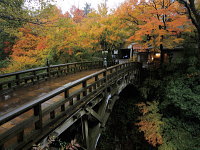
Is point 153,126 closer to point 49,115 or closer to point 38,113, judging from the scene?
point 49,115

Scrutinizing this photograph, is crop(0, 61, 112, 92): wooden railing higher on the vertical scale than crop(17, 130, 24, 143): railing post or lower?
higher

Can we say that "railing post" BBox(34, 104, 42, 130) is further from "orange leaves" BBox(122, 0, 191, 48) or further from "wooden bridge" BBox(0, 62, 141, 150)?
"orange leaves" BBox(122, 0, 191, 48)

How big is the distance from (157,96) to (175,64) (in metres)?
3.26

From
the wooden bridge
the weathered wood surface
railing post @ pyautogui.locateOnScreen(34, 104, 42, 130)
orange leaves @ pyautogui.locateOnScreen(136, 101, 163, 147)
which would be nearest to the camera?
the wooden bridge

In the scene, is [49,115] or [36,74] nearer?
[49,115]

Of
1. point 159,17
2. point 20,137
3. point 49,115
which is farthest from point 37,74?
point 159,17

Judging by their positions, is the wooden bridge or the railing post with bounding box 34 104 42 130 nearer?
the wooden bridge

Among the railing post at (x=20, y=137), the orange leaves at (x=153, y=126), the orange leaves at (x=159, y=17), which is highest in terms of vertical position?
the orange leaves at (x=159, y=17)

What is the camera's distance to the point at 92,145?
4.66 m

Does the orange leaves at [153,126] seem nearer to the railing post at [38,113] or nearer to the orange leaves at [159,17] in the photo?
the orange leaves at [159,17]

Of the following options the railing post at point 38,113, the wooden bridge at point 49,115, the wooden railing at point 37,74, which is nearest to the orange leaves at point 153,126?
the wooden bridge at point 49,115

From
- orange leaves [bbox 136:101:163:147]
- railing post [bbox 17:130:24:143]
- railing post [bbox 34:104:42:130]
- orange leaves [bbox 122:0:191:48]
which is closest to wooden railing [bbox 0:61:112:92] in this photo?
railing post [bbox 34:104:42:130]

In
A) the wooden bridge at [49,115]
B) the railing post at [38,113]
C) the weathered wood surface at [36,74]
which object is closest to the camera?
the wooden bridge at [49,115]

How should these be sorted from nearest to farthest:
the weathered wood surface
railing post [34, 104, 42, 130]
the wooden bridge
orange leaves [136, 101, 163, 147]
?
the wooden bridge, railing post [34, 104, 42, 130], the weathered wood surface, orange leaves [136, 101, 163, 147]
